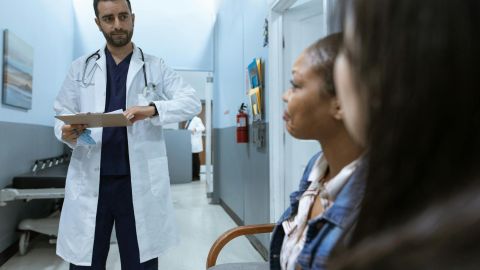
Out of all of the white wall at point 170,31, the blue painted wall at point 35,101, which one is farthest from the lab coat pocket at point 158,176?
the white wall at point 170,31

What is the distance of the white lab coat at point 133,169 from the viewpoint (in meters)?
1.38

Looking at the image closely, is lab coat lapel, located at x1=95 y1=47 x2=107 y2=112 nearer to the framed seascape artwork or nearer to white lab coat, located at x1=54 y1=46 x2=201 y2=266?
white lab coat, located at x1=54 y1=46 x2=201 y2=266

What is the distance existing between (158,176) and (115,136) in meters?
0.25

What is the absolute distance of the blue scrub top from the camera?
1409 mm

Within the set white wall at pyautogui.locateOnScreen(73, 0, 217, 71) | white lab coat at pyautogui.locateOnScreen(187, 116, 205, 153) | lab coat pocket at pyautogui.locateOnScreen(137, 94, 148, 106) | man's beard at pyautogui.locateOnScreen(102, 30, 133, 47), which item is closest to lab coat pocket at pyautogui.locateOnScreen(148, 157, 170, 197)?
Answer: lab coat pocket at pyautogui.locateOnScreen(137, 94, 148, 106)

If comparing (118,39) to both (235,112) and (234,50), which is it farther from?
(234,50)

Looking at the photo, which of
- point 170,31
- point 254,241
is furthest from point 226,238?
point 170,31

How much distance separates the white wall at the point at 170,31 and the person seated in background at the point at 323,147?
3943 millimetres

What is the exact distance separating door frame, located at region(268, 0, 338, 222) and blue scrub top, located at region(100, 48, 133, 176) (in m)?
1.04

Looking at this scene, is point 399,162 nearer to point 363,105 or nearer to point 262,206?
point 363,105

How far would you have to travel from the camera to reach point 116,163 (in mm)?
1412

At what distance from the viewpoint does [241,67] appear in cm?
317

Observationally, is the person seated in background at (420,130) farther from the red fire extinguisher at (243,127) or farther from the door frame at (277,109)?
the red fire extinguisher at (243,127)

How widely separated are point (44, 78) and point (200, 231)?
A: 2108 millimetres
